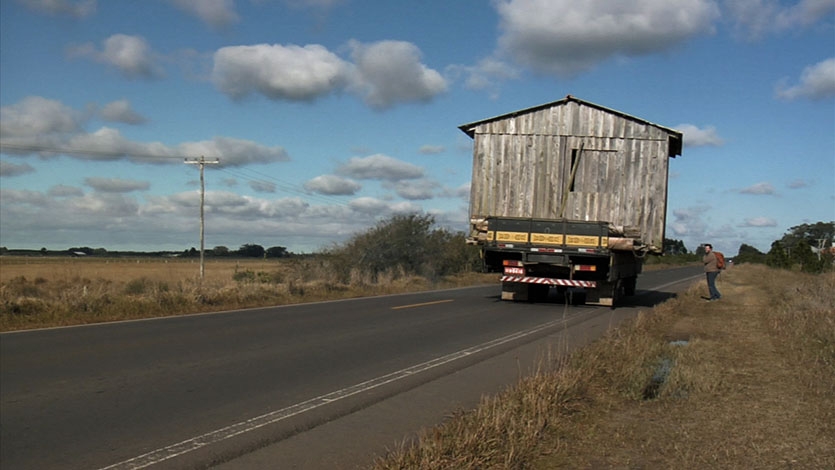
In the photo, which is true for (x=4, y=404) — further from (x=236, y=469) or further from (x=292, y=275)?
(x=292, y=275)

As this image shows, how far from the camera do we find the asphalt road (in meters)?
5.79

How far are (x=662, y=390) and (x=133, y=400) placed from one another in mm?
5288

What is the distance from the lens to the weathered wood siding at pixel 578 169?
803 inches

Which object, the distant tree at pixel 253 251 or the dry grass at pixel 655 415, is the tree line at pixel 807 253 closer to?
the dry grass at pixel 655 415

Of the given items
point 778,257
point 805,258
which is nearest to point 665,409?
point 805,258

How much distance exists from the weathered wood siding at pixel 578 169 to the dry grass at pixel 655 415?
1010cm

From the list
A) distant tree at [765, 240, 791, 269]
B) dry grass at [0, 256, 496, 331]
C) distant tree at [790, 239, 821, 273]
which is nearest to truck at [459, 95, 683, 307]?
dry grass at [0, 256, 496, 331]

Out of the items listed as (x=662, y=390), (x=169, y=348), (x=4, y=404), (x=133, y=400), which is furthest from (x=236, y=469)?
(x=169, y=348)

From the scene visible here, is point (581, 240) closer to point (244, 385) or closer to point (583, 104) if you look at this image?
Result: point (583, 104)

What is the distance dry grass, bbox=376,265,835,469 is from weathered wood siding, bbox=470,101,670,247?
10100mm

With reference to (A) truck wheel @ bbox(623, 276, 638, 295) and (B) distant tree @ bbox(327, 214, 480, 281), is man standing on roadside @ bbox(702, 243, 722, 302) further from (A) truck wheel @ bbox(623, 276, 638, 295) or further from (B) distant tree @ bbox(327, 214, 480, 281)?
(B) distant tree @ bbox(327, 214, 480, 281)

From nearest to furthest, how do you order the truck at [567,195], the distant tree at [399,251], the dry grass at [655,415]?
the dry grass at [655,415] < the truck at [567,195] < the distant tree at [399,251]

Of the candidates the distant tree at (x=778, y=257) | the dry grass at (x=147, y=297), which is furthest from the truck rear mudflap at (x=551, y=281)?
the distant tree at (x=778, y=257)

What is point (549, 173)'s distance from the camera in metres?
21.2
